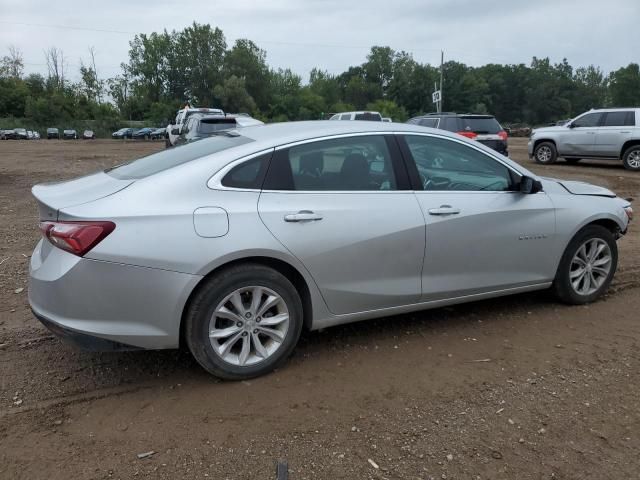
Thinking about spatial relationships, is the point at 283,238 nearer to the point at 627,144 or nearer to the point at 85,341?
the point at 85,341

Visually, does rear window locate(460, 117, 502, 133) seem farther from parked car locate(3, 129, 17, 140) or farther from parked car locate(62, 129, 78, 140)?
parked car locate(62, 129, 78, 140)

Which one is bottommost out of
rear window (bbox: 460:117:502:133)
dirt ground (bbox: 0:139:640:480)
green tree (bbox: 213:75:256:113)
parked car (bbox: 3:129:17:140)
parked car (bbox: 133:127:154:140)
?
dirt ground (bbox: 0:139:640:480)

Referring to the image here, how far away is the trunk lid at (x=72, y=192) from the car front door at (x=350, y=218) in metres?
0.91

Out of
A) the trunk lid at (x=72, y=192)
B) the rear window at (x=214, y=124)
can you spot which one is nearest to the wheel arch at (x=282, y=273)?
the trunk lid at (x=72, y=192)

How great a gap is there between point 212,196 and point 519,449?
7.00 feet

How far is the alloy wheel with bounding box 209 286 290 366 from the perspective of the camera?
10.5 feet

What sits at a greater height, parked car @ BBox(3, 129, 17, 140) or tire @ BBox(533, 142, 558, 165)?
parked car @ BBox(3, 129, 17, 140)

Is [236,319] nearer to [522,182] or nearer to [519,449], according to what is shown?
[519,449]

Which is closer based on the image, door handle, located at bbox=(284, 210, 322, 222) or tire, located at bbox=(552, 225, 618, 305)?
door handle, located at bbox=(284, 210, 322, 222)

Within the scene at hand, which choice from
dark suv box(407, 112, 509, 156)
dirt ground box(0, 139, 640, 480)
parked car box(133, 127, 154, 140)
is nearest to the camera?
dirt ground box(0, 139, 640, 480)

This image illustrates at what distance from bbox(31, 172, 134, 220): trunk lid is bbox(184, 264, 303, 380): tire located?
0.82 m

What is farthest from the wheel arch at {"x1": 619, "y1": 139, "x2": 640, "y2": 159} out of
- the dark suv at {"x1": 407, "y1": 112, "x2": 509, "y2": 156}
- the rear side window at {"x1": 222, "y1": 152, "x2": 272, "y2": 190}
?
the rear side window at {"x1": 222, "y1": 152, "x2": 272, "y2": 190}

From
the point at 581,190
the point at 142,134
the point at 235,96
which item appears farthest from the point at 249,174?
the point at 235,96

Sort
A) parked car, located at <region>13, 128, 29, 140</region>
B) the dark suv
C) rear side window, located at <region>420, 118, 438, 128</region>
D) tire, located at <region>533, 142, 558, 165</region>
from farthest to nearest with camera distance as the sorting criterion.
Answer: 1. parked car, located at <region>13, 128, 29, 140</region>
2. tire, located at <region>533, 142, 558, 165</region>
3. rear side window, located at <region>420, 118, 438, 128</region>
4. the dark suv
